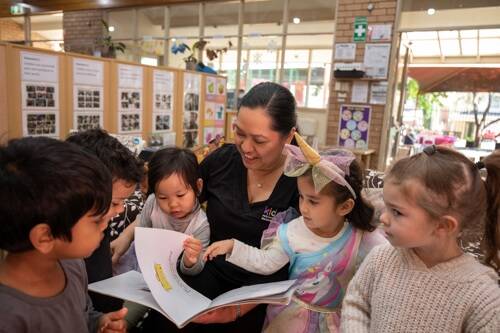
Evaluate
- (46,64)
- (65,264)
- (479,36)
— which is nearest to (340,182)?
(65,264)

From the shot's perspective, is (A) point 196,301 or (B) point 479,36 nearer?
(A) point 196,301

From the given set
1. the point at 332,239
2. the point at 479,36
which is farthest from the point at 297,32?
the point at 332,239

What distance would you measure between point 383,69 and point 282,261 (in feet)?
15.5

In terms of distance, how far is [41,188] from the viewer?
2.53ft

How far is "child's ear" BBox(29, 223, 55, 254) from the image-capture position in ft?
2.56

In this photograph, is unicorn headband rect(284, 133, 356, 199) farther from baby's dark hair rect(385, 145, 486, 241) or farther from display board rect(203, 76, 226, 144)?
display board rect(203, 76, 226, 144)

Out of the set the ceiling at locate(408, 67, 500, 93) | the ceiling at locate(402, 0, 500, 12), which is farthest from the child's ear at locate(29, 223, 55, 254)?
the ceiling at locate(408, 67, 500, 93)

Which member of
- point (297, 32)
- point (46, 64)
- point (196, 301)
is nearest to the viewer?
point (196, 301)

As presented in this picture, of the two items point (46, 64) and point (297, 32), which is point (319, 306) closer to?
point (46, 64)

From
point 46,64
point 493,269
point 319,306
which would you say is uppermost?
point 46,64

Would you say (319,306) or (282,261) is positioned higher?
(282,261)

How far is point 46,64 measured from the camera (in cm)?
284

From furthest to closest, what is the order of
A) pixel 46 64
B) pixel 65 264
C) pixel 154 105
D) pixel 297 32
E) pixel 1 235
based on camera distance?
pixel 297 32 < pixel 154 105 < pixel 46 64 < pixel 65 264 < pixel 1 235

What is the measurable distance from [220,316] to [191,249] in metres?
0.24
